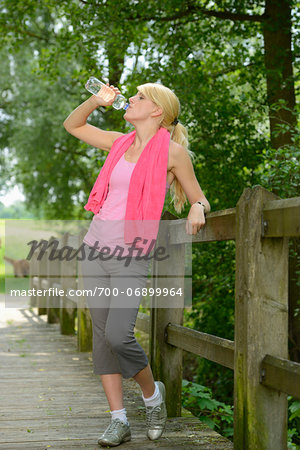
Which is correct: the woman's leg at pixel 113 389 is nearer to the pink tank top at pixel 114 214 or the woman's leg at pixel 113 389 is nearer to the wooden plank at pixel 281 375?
the pink tank top at pixel 114 214

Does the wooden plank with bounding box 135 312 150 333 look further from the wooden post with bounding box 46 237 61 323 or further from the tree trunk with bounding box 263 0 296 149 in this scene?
the wooden post with bounding box 46 237 61 323

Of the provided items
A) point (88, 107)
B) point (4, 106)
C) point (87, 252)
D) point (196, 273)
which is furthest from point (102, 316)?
point (4, 106)

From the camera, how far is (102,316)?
10.8 feet

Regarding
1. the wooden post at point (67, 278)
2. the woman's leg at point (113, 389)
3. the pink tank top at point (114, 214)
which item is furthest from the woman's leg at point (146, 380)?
the wooden post at point (67, 278)

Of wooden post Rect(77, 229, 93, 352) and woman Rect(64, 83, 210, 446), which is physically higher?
woman Rect(64, 83, 210, 446)

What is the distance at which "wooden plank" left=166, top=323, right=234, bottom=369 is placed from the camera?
3.00 meters

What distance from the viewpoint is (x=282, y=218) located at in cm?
249

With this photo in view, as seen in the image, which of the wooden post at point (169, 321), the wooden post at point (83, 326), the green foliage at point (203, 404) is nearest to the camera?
the wooden post at point (169, 321)

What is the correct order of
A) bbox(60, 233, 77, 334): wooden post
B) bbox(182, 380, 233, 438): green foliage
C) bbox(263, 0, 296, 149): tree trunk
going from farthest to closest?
1. bbox(60, 233, 77, 334): wooden post
2. bbox(263, 0, 296, 149): tree trunk
3. bbox(182, 380, 233, 438): green foliage

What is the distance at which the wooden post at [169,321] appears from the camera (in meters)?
3.82

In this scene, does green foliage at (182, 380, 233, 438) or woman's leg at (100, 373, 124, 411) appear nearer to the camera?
woman's leg at (100, 373, 124, 411)

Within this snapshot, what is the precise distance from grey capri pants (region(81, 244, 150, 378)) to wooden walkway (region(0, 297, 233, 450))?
42 centimetres

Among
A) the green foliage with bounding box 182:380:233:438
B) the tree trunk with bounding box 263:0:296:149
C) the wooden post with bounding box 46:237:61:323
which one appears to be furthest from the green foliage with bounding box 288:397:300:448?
the wooden post with bounding box 46:237:61:323

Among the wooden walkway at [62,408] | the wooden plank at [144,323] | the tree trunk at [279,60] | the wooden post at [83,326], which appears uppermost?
the tree trunk at [279,60]
